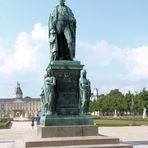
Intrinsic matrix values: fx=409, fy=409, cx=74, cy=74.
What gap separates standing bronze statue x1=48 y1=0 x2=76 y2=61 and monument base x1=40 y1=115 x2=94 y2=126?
2331 millimetres

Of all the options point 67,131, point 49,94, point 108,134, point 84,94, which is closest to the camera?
point 67,131

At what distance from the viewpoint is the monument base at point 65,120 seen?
14.1m

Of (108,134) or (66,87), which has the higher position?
(66,87)

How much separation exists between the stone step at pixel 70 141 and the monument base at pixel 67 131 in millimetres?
385

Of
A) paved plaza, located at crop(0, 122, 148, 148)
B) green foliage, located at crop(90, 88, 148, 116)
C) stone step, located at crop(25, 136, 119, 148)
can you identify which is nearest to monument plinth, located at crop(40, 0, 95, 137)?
stone step, located at crop(25, 136, 119, 148)

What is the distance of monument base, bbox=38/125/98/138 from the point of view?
13742mm

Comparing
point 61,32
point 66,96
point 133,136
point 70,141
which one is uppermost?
point 61,32

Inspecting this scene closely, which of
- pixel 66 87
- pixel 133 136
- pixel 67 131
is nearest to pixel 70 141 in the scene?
pixel 67 131

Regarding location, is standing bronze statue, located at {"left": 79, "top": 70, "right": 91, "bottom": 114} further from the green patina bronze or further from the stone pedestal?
the stone pedestal

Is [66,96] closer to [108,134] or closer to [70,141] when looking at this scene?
[70,141]

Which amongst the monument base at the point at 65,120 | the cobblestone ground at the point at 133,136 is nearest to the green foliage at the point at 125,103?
the cobblestone ground at the point at 133,136

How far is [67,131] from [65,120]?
46 centimetres

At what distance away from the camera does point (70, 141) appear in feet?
43.0

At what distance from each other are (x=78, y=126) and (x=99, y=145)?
1.29 m
